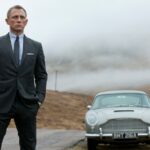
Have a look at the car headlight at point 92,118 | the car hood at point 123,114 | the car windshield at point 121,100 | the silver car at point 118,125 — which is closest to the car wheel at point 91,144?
the silver car at point 118,125

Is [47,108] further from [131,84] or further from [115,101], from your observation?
[131,84]

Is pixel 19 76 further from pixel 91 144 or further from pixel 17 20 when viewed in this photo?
pixel 91 144

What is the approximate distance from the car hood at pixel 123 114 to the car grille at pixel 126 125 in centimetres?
8

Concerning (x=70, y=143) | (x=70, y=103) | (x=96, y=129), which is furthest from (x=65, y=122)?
(x=96, y=129)

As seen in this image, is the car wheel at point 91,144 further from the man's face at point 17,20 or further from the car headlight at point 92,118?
the man's face at point 17,20

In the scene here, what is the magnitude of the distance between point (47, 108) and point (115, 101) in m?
28.0

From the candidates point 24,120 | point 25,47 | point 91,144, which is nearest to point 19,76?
point 25,47

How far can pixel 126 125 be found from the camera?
1298 cm

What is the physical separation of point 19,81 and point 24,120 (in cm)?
37

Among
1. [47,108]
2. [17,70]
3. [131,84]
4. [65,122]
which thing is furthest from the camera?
[131,84]

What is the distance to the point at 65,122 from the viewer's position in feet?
120

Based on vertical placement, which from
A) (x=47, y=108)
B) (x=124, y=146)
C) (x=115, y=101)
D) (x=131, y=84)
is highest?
(x=131, y=84)

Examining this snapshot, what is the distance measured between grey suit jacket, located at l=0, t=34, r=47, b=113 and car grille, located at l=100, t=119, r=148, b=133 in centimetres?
747

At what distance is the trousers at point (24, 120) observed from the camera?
17.9ft
